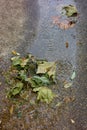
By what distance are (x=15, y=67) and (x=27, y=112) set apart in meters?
0.79

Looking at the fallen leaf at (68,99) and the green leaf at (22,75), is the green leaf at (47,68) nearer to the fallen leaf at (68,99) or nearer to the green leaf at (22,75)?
the green leaf at (22,75)

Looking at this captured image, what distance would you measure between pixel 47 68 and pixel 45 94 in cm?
46

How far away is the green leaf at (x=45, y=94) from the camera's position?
359 cm

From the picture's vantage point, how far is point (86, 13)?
514 cm

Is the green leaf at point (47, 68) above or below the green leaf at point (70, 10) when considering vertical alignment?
below

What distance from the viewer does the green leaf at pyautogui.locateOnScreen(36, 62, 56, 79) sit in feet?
12.7

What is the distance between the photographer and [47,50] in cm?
435

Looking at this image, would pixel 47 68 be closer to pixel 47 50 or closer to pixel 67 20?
pixel 47 50

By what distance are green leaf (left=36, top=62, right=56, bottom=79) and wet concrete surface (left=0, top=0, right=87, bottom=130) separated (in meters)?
0.09

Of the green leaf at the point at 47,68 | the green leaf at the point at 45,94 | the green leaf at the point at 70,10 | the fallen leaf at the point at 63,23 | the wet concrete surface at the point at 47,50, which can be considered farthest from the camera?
the green leaf at the point at 70,10

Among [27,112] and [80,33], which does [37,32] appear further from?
[27,112]

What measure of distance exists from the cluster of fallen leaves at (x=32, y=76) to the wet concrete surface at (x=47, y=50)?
0.11 m

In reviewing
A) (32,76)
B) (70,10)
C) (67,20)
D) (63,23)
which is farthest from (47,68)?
(70,10)

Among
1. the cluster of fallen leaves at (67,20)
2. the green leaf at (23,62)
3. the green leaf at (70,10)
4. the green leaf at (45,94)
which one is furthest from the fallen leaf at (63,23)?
the green leaf at (45,94)
